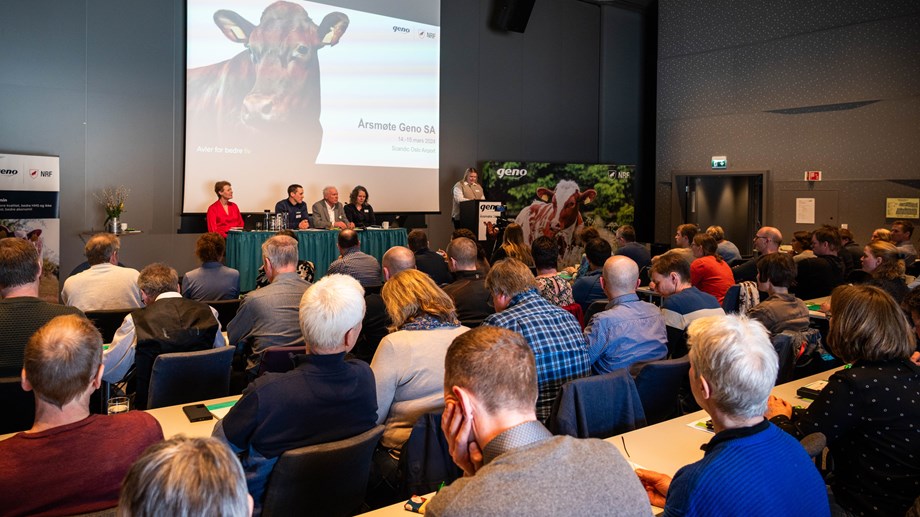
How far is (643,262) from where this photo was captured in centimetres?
806

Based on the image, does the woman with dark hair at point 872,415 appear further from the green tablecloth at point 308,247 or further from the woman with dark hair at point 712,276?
the green tablecloth at point 308,247

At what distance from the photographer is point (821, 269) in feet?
23.3

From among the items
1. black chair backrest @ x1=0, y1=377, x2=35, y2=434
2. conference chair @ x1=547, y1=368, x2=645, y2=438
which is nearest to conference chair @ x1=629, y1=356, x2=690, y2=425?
conference chair @ x1=547, y1=368, x2=645, y2=438

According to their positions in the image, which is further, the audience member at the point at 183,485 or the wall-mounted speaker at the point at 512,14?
the wall-mounted speaker at the point at 512,14

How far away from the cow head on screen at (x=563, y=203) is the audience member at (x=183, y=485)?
1136cm

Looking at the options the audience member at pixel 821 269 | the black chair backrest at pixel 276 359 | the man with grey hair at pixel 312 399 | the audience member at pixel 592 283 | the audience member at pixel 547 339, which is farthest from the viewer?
the audience member at pixel 821 269

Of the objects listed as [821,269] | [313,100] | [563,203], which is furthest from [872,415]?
[563,203]

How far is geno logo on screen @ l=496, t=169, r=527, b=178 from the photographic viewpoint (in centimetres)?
1200

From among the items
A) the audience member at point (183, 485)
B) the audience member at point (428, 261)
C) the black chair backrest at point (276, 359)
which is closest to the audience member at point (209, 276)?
the audience member at point (428, 261)

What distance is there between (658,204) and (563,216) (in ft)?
8.07

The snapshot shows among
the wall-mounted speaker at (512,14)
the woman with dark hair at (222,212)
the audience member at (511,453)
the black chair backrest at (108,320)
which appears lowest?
the black chair backrest at (108,320)

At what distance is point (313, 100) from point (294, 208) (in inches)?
64.5

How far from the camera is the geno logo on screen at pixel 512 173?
12000 mm

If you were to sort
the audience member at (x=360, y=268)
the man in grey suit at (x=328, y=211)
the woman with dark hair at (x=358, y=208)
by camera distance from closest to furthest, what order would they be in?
the audience member at (x=360, y=268), the man in grey suit at (x=328, y=211), the woman with dark hair at (x=358, y=208)
